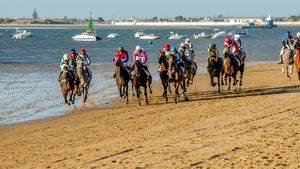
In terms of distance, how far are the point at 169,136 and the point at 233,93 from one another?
457 inches

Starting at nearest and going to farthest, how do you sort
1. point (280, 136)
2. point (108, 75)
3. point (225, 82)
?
point (280, 136) < point (225, 82) < point (108, 75)

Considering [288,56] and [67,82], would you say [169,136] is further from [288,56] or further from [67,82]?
[288,56]

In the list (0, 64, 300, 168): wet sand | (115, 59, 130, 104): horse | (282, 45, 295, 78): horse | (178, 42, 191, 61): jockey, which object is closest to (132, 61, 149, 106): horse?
(115, 59, 130, 104): horse

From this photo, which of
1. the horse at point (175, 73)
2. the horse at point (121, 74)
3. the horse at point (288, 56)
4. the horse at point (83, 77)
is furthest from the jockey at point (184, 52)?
the horse at point (288, 56)

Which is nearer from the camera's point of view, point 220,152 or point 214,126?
point 220,152

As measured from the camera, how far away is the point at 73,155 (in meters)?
14.8

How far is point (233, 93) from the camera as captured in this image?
28.1m

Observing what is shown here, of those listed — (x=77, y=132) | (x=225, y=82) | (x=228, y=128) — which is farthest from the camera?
(x=225, y=82)

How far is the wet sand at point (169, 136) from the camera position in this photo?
13.7 meters

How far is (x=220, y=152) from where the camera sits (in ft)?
46.8

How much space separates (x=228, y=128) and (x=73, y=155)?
4.49 metres

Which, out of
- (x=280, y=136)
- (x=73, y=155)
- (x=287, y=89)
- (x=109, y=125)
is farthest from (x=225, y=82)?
(x=73, y=155)

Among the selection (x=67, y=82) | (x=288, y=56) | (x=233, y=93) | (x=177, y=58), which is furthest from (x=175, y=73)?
(x=288, y=56)

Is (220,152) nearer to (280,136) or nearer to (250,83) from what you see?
(280,136)
